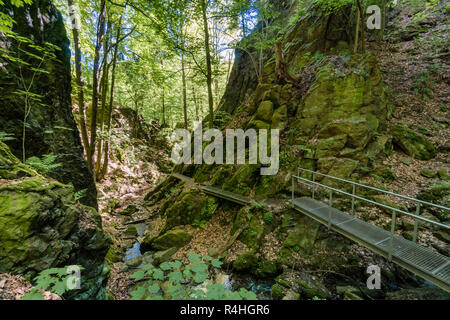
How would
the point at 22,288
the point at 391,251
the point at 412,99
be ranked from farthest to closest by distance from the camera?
the point at 412,99, the point at 391,251, the point at 22,288

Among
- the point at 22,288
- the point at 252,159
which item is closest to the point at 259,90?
the point at 252,159

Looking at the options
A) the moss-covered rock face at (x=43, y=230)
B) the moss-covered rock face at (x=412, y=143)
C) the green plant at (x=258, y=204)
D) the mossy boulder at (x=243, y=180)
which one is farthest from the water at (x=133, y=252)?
the moss-covered rock face at (x=412, y=143)

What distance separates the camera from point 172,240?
7664 mm

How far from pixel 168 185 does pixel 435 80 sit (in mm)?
16913

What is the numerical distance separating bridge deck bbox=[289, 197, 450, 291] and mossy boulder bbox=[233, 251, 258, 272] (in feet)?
7.65

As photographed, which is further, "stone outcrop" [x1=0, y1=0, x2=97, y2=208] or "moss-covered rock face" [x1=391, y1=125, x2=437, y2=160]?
"moss-covered rock face" [x1=391, y1=125, x2=437, y2=160]

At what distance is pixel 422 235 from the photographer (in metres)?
5.45

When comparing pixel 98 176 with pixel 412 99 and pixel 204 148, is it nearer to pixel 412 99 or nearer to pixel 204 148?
pixel 204 148

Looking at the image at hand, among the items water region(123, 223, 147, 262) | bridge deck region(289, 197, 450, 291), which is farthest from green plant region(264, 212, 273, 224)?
water region(123, 223, 147, 262)

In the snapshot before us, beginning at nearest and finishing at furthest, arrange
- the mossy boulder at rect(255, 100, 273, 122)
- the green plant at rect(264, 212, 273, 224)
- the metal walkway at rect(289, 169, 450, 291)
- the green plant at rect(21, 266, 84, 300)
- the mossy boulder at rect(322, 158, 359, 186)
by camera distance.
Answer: the green plant at rect(21, 266, 84, 300)
the metal walkway at rect(289, 169, 450, 291)
the green plant at rect(264, 212, 273, 224)
the mossy boulder at rect(322, 158, 359, 186)
the mossy boulder at rect(255, 100, 273, 122)

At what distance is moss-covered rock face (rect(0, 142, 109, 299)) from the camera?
9.35 ft

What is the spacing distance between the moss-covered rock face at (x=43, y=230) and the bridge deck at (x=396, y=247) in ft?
20.0

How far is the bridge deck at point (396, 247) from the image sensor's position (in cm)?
372

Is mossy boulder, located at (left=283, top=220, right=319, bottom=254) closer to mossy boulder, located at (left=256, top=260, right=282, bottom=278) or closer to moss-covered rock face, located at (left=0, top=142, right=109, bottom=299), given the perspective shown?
mossy boulder, located at (left=256, top=260, right=282, bottom=278)
